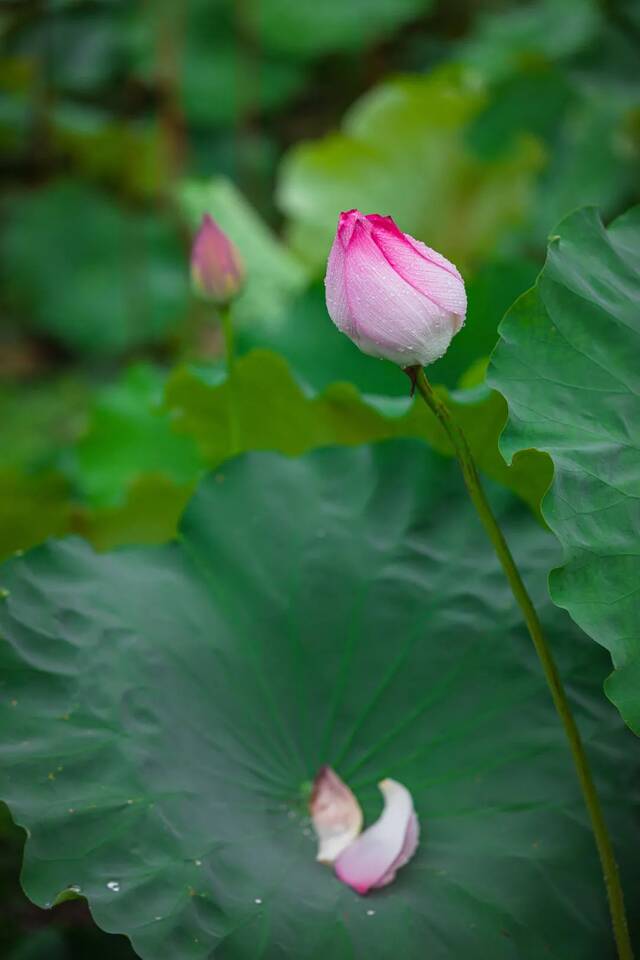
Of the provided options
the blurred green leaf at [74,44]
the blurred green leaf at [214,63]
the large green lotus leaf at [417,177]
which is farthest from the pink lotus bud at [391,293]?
the blurred green leaf at [214,63]

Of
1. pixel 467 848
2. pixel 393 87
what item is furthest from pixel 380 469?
pixel 393 87

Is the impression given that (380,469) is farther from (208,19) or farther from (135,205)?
(208,19)

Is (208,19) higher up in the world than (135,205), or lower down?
higher up

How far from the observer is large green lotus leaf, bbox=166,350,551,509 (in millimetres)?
958

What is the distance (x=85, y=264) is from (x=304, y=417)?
5.78ft

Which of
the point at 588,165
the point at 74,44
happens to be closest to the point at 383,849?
the point at 588,165

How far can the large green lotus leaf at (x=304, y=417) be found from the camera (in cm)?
96

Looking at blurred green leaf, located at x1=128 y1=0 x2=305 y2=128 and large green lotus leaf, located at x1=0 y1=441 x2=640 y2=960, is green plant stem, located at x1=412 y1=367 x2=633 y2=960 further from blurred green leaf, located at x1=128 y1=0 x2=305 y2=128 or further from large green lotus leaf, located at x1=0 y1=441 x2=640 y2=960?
blurred green leaf, located at x1=128 y1=0 x2=305 y2=128

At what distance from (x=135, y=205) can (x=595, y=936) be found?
236cm

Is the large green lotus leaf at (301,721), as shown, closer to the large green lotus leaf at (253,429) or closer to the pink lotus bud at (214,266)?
the large green lotus leaf at (253,429)

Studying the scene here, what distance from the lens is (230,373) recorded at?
104 cm

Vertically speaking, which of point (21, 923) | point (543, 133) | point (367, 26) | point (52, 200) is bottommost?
point (52, 200)

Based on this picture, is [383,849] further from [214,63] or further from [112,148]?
[214,63]

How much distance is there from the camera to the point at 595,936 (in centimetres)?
74
